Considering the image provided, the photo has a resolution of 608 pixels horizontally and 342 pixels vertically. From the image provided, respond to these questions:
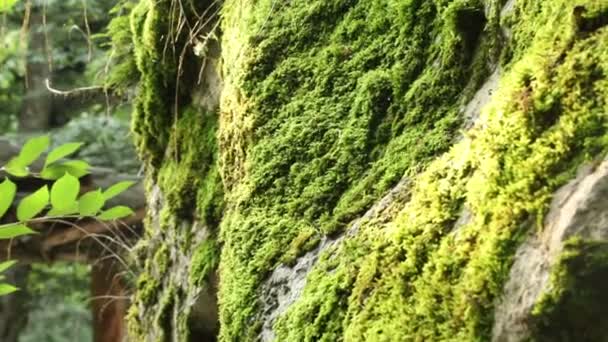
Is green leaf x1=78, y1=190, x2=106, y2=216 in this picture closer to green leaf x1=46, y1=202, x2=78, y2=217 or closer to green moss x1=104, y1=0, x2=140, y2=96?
green leaf x1=46, y1=202, x2=78, y2=217

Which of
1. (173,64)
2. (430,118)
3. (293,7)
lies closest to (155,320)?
(173,64)

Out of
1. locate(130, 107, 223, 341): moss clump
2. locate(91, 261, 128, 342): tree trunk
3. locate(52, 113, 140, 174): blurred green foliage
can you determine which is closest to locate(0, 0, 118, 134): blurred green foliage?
locate(52, 113, 140, 174): blurred green foliage

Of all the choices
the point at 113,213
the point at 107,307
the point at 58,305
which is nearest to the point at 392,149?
the point at 113,213

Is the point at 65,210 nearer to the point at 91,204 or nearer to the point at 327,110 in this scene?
the point at 91,204

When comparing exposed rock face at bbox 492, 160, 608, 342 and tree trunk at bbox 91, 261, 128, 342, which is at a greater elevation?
exposed rock face at bbox 492, 160, 608, 342

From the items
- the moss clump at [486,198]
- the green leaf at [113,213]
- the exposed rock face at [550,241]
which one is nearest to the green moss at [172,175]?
the green leaf at [113,213]

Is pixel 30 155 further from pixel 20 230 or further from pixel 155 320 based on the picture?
pixel 155 320
